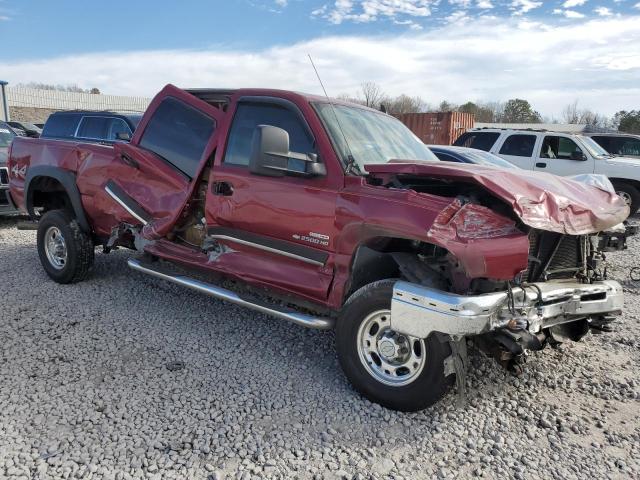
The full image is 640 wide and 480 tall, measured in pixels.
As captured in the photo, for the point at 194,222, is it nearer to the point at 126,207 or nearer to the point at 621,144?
the point at 126,207

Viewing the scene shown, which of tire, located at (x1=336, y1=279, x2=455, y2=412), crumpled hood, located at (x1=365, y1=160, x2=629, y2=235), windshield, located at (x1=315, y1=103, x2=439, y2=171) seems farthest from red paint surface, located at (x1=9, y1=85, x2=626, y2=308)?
tire, located at (x1=336, y1=279, x2=455, y2=412)

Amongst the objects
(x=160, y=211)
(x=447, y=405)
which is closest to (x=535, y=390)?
(x=447, y=405)

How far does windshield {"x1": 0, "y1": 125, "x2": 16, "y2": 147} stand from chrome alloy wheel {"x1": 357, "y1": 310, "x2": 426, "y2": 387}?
364 inches

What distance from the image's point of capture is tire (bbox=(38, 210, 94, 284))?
5.48 metres

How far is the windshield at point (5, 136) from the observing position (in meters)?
9.87

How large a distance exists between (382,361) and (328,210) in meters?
1.05

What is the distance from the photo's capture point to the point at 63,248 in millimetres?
5691

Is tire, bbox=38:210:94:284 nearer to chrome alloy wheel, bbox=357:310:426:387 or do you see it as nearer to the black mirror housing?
the black mirror housing

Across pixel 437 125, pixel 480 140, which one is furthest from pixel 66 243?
pixel 437 125

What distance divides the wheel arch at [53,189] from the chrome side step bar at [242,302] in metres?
1.04

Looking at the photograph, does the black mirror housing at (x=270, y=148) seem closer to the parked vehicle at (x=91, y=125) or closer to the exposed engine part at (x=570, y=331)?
the exposed engine part at (x=570, y=331)

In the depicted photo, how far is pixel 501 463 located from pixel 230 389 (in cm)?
175

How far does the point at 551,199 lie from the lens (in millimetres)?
3143

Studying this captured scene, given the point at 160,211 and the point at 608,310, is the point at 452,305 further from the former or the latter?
the point at 160,211
